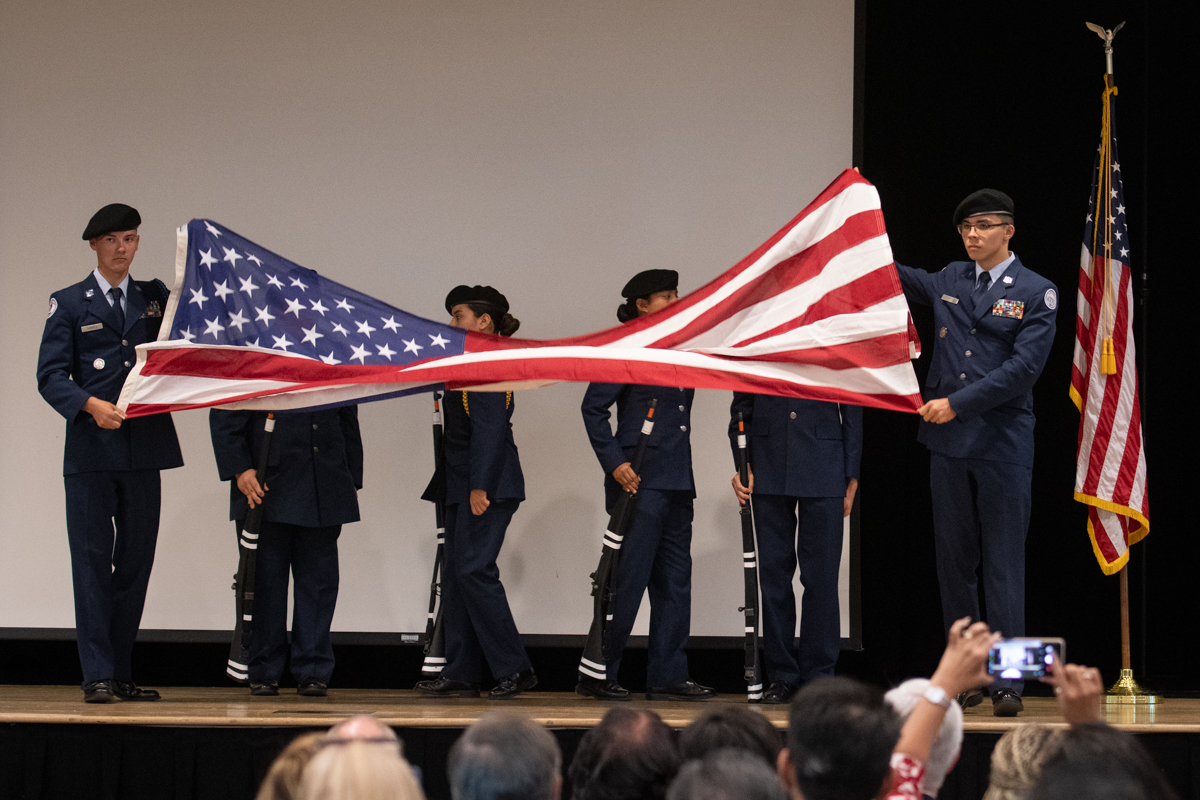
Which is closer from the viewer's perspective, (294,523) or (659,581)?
(294,523)

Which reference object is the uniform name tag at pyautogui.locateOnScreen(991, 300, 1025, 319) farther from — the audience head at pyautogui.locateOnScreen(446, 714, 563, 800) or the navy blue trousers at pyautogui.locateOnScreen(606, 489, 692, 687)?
the audience head at pyautogui.locateOnScreen(446, 714, 563, 800)

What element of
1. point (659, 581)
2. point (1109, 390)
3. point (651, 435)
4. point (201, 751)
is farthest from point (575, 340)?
point (1109, 390)

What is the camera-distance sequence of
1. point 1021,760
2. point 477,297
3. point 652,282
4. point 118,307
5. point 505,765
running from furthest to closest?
point 477,297 → point 652,282 → point 118,307 → point 1021,760 → point 505,765

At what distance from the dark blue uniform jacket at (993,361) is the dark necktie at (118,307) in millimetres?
3106

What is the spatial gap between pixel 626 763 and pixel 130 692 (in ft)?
10.1

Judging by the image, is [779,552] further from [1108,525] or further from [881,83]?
[881,83]

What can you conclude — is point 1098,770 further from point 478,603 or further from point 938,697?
point 478,603

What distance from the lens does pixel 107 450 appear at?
14.7ft

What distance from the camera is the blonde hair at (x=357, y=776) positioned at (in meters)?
1.76

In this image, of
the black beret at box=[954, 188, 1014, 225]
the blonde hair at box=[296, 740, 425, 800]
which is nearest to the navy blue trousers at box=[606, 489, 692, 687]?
the black beret at box=[954, 188, 1014, 225]

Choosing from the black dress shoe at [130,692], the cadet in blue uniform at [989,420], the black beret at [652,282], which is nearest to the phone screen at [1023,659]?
the cadet in blue uniform at [989,420]

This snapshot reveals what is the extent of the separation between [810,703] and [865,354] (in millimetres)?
2387

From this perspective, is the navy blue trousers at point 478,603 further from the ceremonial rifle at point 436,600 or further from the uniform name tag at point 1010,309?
the uniform name tag at point 1010,309

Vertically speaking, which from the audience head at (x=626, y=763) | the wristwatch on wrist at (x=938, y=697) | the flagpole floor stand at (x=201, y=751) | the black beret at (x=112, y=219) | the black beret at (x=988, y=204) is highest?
the black beret at (x=988, y=204)
